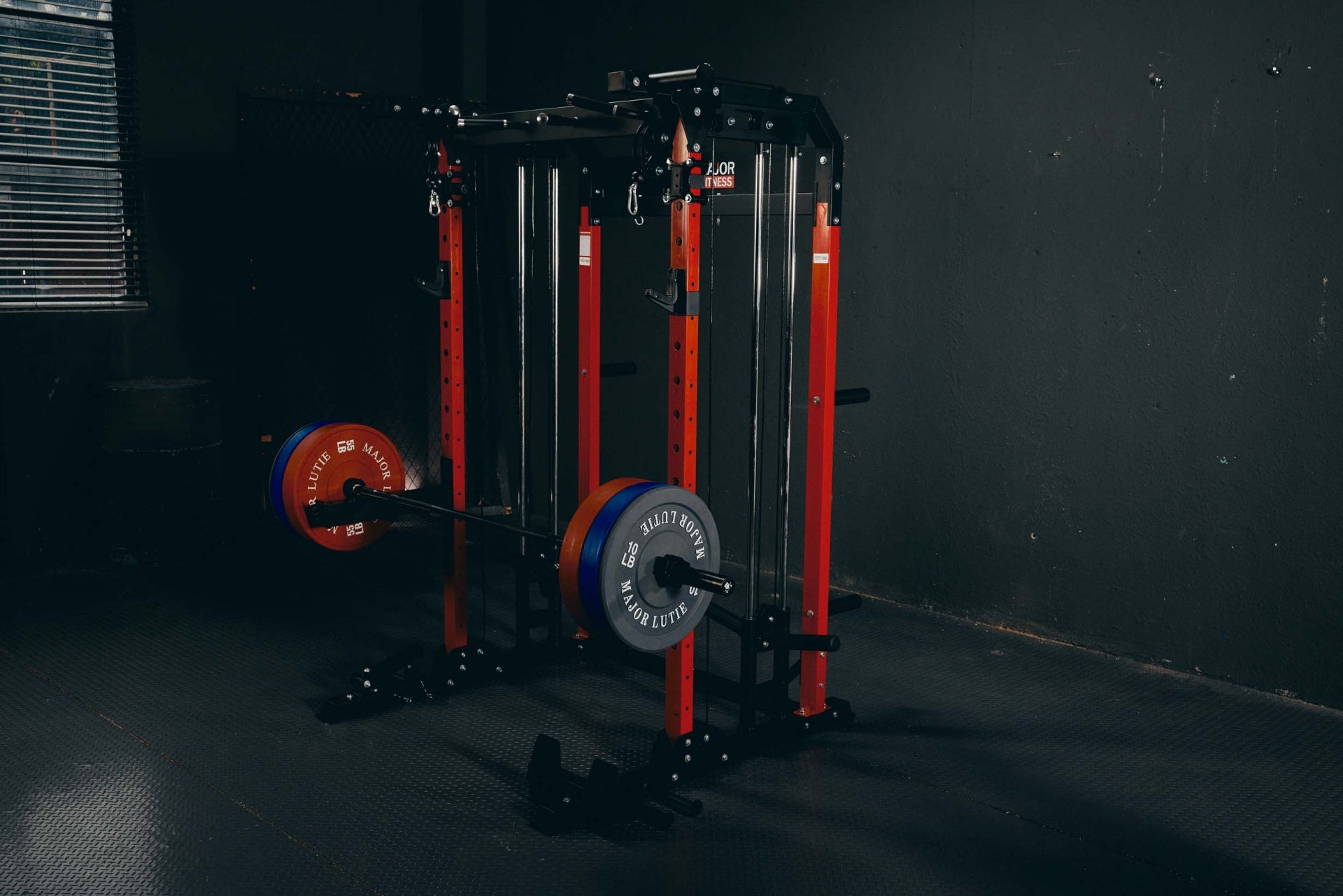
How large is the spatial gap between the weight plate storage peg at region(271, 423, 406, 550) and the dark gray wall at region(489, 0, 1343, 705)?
62.0 inches

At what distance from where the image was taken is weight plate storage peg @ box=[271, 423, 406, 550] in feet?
10.1

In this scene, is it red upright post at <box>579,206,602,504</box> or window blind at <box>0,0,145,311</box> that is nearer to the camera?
red upright post at <box>579,206,602,504</box>

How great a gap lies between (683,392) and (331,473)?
109cm

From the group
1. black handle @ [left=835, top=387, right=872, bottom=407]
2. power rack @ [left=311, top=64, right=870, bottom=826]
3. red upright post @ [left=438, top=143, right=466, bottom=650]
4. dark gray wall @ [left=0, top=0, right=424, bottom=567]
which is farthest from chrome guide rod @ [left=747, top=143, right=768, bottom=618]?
dark gray wall @ [left=0, top=0, right=424, bottom=567]

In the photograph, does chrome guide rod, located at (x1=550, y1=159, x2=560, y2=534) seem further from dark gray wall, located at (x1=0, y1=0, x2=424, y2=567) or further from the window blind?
the window blind

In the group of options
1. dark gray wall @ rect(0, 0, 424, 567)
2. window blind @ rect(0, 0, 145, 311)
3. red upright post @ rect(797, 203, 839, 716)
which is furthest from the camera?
dark gray wall @ rect(0, 0, 424, 567)

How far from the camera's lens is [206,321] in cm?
459

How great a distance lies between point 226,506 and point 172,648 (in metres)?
1.27

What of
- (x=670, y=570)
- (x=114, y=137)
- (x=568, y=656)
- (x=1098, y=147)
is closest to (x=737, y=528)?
(x=568, y=656)

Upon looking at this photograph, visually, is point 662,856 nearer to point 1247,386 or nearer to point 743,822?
point 743,822

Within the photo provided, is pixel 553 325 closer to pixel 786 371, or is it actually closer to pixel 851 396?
pixel 786 371

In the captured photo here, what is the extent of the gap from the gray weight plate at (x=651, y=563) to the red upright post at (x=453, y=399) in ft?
2.83

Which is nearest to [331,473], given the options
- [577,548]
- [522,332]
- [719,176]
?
[522,332]

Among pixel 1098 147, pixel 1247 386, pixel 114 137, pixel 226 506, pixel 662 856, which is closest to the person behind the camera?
pixel 662 856
